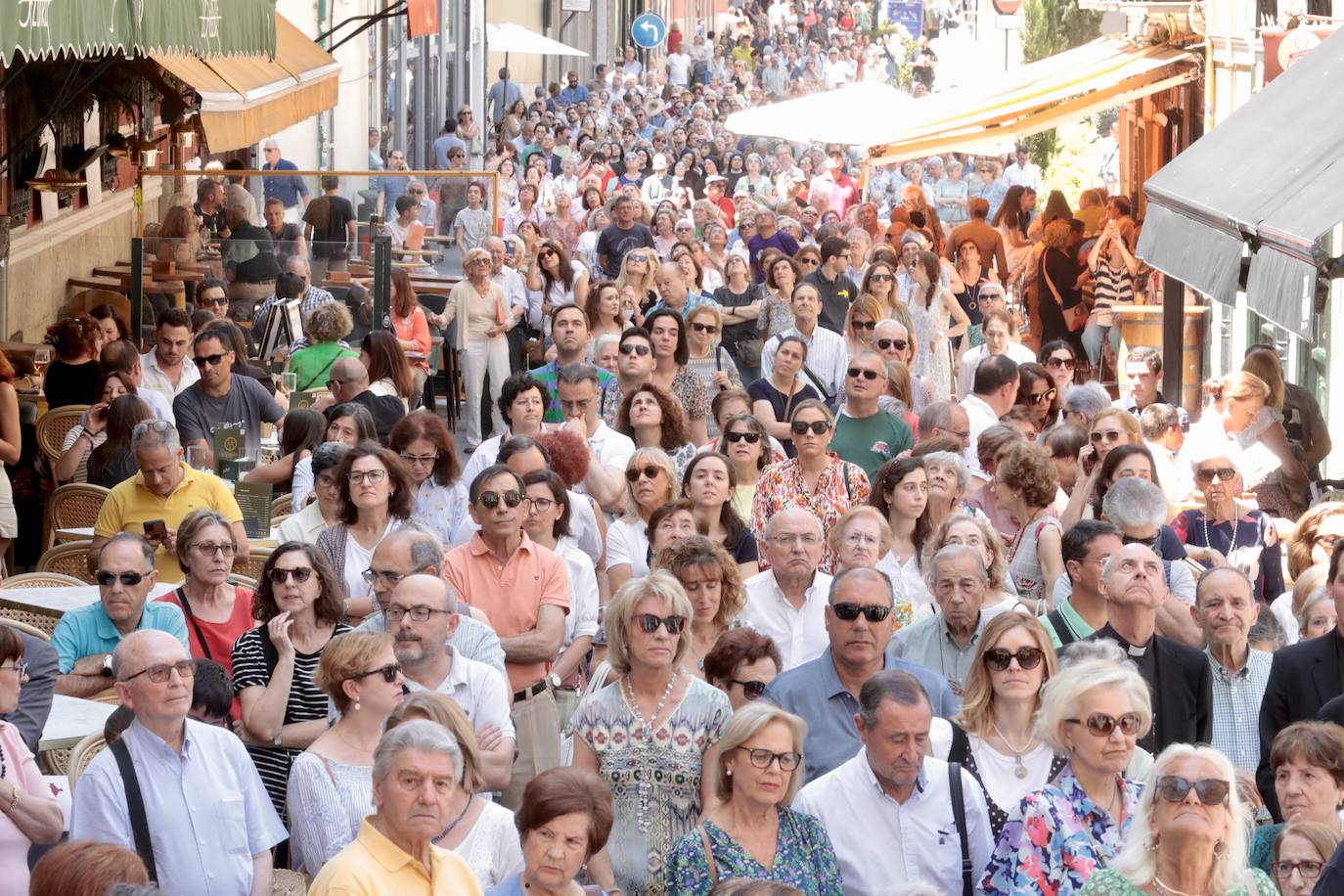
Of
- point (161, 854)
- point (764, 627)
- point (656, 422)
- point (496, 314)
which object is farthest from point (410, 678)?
point (496, 314)

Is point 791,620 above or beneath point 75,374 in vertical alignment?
beneath

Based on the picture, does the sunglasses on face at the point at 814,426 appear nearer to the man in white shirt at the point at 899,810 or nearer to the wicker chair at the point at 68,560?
the wicker chair at the point at 68,560

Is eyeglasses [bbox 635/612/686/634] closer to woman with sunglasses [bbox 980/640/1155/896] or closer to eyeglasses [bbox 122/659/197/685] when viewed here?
woman with sunglasses [bbox 980/640/1155/896]

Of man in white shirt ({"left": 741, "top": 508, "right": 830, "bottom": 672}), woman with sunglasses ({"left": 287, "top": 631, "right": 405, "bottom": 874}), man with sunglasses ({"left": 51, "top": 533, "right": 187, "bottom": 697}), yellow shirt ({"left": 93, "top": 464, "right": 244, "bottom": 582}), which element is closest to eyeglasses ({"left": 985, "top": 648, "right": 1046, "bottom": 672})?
man in white shirt ({"left": 741, "top": 508, "right": 830, "bottom": 672})

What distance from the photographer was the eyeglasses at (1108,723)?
20.6ft

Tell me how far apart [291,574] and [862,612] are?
203cm

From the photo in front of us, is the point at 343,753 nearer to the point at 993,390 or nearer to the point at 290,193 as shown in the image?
the point at 993,390

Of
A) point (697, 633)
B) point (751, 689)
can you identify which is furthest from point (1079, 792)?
point (697, 633)

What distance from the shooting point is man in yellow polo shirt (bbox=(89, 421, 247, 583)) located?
9836 millimetres

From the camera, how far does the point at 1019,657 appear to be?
702 centimetres

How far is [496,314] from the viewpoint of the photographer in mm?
18484

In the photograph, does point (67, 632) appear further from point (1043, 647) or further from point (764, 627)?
point (1043, 647)

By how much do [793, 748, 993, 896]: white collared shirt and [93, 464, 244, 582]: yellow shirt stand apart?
165 inches

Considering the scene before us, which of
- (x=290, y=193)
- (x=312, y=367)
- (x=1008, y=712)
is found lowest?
(x=1008, y=712)
